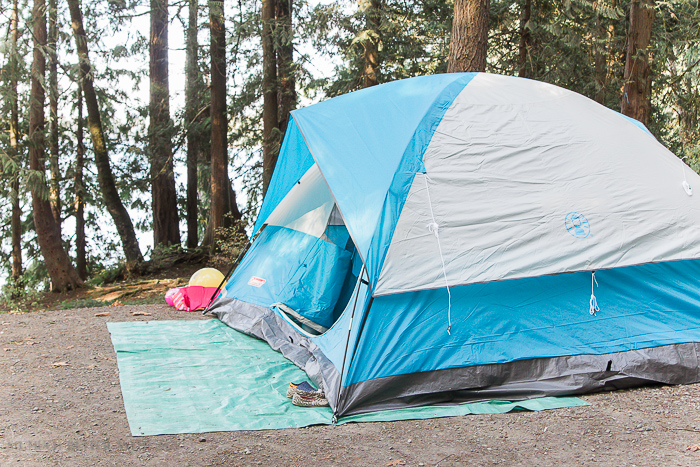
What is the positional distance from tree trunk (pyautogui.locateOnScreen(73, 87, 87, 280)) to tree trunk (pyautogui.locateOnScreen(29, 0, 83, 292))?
2568 millimetres

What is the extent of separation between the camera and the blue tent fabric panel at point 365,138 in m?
3.80

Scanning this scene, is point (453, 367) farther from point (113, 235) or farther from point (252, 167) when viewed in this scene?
point (113, 235)

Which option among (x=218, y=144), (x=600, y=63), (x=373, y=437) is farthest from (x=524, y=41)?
(x=373, y=437)

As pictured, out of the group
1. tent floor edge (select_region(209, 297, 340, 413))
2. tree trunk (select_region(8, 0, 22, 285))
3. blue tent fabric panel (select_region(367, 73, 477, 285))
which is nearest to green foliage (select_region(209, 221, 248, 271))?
tree trunk (select_region(8, 0, 22, 285))

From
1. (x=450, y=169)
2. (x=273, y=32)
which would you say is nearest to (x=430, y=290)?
(x=450, y=169)

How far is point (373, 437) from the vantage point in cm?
316

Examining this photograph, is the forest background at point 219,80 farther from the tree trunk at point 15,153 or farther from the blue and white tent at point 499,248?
the blue and white tent at point 499,248

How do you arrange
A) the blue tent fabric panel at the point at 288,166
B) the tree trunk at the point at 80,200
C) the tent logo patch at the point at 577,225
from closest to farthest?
1. the tent logo patch at the point at 577,225
2. the blue tent fabric panel at the point at 288,166
3. the tree trunk at the point at 80,200

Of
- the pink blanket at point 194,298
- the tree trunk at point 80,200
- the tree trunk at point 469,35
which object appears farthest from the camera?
the tree trunk at point 80,200

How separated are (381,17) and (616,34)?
5.43 metres

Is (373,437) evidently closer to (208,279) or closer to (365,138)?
(365,138)

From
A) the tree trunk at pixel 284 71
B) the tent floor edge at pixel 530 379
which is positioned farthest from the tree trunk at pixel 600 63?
the tent floor edge at pixel 530 379

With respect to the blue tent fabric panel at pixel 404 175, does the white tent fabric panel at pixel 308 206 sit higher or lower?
lower

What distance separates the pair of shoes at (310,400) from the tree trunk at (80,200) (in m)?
11.1
